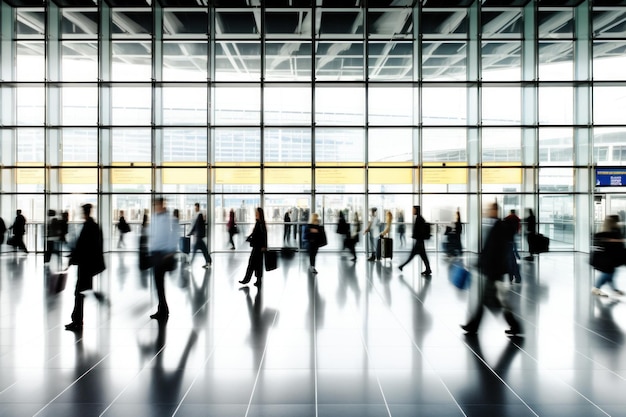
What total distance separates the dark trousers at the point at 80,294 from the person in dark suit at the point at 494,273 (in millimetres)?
5496

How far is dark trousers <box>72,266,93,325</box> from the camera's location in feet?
18.8

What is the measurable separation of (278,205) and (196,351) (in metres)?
10.2

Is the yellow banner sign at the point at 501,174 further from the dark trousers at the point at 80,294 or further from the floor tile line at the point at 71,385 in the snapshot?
the floor tile line at the point at 71,385

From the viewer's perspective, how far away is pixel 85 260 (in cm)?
596

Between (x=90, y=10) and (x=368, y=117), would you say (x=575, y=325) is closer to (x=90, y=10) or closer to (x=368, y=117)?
(x=368, y=117)

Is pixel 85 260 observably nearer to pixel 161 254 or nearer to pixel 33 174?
pixel 161 254

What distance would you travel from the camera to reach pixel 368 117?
14.5 m

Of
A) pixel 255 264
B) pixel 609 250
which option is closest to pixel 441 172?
pixel 609 250

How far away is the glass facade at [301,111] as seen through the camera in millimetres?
14656

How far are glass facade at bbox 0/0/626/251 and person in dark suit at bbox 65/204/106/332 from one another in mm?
8630

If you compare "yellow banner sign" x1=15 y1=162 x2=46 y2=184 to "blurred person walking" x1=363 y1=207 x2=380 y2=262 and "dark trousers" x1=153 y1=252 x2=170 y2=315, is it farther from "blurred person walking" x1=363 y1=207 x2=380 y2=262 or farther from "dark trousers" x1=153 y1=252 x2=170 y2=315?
"blurred person walking" x1=363 y1=207 x2=380 y2=262

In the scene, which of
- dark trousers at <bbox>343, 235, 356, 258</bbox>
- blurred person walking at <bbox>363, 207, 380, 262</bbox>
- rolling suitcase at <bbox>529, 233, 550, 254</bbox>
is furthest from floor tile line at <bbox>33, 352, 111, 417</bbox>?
rolling suitcase at <bbox>529, 233, 550, 254</bbox>

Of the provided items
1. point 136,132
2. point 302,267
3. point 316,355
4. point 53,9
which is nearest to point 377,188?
point 302,267

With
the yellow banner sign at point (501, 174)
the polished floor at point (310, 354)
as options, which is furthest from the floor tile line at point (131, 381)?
the yellow banner sign at point (501, 174)
